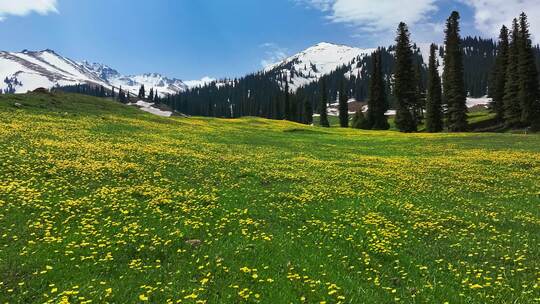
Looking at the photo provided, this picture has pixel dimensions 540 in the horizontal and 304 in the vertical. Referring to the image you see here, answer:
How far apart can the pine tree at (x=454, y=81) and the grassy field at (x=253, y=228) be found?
54.2 meters

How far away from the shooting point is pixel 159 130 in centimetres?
5109

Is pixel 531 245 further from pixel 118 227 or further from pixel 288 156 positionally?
pixel 288 156

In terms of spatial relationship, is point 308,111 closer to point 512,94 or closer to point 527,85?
point 512,94

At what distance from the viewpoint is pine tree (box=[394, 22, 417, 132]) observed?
8781cm

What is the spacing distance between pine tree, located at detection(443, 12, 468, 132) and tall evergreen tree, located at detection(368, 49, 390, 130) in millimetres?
15945

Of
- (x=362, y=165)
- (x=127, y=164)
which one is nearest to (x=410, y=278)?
(x=127, y=164)

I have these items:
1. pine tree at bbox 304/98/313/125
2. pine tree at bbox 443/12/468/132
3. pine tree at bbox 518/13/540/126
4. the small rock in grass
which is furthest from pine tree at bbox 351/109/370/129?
the small rock in grass

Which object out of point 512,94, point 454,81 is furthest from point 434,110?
point 512,94

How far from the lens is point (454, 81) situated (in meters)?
88.4

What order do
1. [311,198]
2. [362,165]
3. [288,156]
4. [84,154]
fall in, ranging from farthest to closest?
[288,156]
[362,165]
[84,154]
[311,198]

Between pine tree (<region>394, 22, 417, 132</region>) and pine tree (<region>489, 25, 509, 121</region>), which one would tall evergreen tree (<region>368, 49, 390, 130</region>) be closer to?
pine tree (<region>394, 22, 417, 132</region>)

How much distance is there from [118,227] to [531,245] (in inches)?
588

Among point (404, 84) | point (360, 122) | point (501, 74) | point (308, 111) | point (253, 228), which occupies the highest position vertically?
point (501, 74)

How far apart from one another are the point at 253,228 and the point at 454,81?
8371 cm
